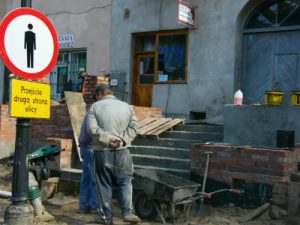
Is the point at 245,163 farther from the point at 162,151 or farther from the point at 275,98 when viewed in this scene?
the point at 162,151

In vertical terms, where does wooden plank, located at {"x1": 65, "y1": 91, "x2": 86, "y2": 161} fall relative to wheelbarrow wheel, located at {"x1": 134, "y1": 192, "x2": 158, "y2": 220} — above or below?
above

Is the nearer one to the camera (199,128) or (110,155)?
(110,155)

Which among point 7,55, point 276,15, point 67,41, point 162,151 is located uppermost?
point 276,15

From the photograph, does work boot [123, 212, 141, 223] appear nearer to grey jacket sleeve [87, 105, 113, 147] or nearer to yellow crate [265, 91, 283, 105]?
grey jacket sleeve [87, 105, 113, 147]

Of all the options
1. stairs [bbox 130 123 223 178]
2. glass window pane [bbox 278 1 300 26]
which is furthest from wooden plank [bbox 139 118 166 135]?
glass window pane [bbox 278 1 300 26]

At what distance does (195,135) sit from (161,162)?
119cm

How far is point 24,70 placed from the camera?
555 centimetres

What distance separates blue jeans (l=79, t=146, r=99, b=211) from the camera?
7047 millimetres

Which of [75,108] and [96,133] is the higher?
[75,108]

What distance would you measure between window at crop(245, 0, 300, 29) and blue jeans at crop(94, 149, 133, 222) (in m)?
7.51

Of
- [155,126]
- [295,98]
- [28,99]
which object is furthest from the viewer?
[155,126]

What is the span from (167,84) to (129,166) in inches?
298

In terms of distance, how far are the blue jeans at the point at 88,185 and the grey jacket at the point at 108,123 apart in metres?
0.93

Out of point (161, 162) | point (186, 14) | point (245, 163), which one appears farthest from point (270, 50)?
point (245, 163)
